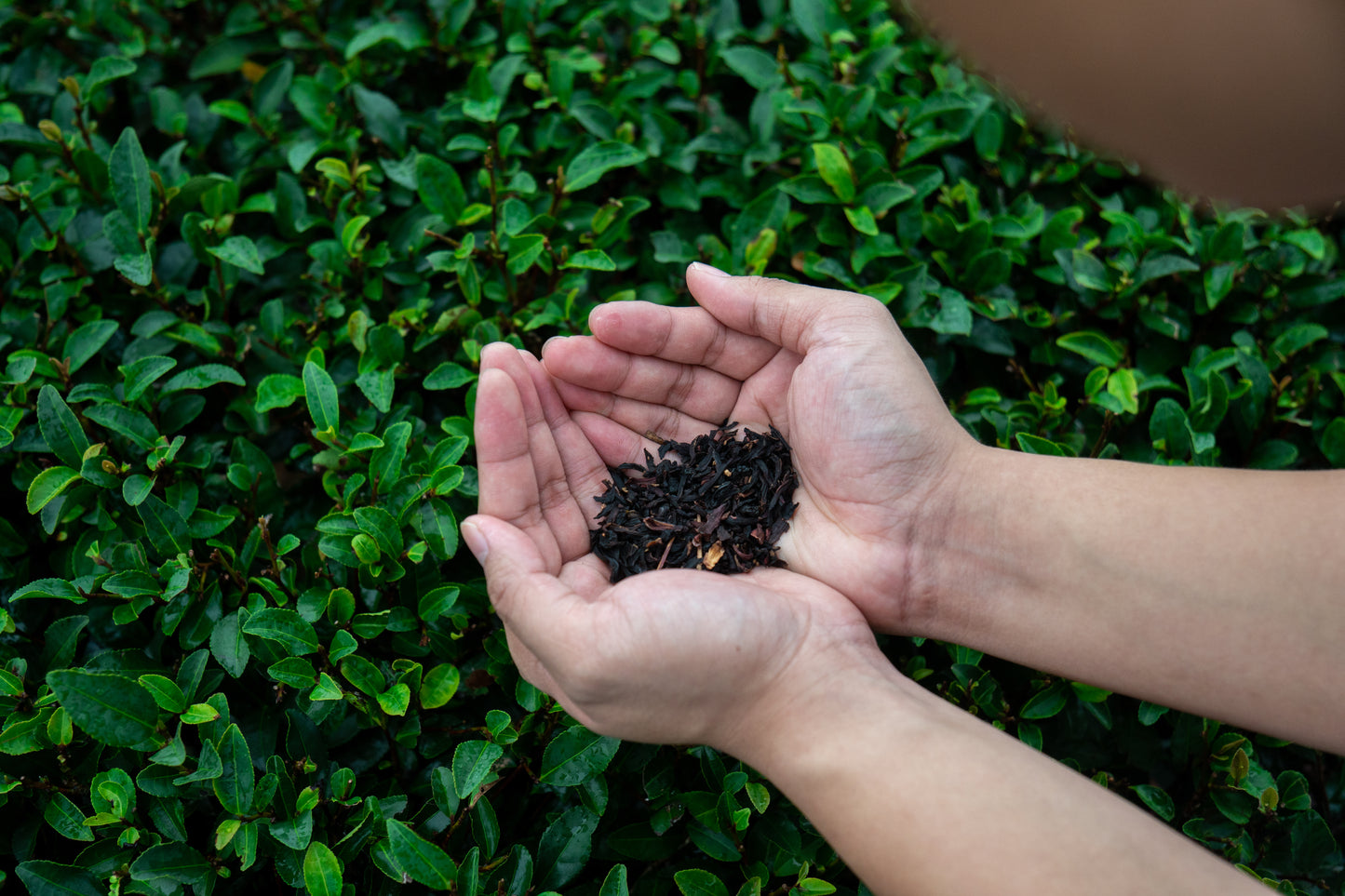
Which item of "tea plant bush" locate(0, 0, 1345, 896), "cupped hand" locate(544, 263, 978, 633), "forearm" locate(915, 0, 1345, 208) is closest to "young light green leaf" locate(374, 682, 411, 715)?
"tea plant bush" locate(0, 0, 1345, 896)

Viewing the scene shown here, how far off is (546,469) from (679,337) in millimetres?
532

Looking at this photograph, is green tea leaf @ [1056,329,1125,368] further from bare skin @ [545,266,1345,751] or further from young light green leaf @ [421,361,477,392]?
young light green leaf @ [421,361,477,392]

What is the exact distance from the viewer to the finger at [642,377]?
8.07ft

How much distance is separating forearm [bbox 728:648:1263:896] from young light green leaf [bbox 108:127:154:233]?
2426 mm

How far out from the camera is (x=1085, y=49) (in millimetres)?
1655

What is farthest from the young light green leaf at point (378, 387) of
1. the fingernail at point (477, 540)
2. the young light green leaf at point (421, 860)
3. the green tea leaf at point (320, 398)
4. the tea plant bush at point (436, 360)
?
the young light green leaf at point (421, 860)

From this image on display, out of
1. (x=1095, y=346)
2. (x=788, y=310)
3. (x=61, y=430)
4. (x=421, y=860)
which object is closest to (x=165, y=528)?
(x=61, y=430)

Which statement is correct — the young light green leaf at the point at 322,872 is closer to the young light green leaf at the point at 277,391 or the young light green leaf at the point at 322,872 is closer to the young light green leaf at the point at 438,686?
the young light green leaf at the point at 438,686

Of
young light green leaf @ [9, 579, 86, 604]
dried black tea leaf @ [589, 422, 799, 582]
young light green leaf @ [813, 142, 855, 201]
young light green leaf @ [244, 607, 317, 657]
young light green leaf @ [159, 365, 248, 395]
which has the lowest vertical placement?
young light green leaf @ [9, 579, 86, 604]

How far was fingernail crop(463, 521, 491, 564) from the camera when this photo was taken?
6.88ft

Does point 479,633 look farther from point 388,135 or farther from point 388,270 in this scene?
point 388,135

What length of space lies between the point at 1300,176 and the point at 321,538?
2459 millimetres

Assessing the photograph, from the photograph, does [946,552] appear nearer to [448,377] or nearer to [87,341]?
[448,377]

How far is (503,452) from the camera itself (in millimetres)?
2227
